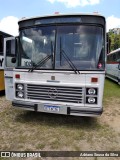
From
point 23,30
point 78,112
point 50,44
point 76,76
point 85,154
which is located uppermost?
point 23,30

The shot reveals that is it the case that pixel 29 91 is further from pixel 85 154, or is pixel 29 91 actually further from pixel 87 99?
pixel 85 154

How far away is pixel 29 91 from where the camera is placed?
5992 millimetres

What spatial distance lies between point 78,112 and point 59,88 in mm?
763

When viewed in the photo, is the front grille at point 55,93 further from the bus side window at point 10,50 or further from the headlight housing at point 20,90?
the bus side window at point 10,50

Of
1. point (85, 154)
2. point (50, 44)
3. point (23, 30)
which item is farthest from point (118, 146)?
point (23, 30)

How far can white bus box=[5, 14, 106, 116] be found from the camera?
5.54 meters

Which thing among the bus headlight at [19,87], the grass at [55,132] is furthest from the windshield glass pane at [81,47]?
the grass at [55,132]

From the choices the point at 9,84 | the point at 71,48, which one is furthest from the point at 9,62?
the point at 71,48

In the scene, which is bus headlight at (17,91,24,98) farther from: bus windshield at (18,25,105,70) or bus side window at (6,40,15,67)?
bus side window at (6,40,15,67)

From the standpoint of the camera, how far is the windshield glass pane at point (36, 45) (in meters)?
5.96

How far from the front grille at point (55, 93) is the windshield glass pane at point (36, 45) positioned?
59 centimetres

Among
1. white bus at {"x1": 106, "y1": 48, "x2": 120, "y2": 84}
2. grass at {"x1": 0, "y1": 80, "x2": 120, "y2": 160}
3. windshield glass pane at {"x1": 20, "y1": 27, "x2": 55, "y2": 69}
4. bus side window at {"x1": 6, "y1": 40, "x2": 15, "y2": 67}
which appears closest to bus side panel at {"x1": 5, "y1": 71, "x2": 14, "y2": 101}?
bus side window at {"x1": 6, "y1": 40, "x2": 15, "y2": 67}

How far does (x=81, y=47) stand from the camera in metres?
5.79

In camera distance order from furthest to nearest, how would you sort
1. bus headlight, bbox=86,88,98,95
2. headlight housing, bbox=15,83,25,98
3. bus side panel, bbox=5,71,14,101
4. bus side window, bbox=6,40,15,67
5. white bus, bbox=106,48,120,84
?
white bus, bbox=106,48,120,84 → bus side panel, bbox=5,71,14,101 → bus side window, bbox=6,40,15,67 → headlight housing, bbox=15,83,25,98 → bus headlight, bbox=86,88,98,95
